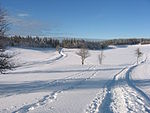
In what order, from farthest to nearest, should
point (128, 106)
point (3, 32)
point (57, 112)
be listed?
1. point (3, 32)
2. point (128, 106)
3. point (57, 112)

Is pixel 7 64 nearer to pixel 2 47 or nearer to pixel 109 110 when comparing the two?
pixel 2 47

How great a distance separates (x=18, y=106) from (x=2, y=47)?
9155mm

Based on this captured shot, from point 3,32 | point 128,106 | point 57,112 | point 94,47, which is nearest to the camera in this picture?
point 57,112

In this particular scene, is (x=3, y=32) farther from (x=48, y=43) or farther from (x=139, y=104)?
(x=48, y=43)

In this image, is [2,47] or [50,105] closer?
[50,105]

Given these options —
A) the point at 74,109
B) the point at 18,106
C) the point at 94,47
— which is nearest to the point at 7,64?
the point at 18,106

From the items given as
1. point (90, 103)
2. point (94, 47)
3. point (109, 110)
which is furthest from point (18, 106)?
point (94, 47)

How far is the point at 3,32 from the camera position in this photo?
19.2 m

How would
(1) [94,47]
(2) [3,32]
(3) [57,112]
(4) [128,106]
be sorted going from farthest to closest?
(1) [94,47], (2) [3,32], (4) [128,106], (3) [57,112]

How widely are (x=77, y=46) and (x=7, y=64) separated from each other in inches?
6835

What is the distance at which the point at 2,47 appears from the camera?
19.4 meters

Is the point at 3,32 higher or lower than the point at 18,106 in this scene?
higher

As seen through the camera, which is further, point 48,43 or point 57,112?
point 48,43

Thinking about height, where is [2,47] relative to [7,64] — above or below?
above
